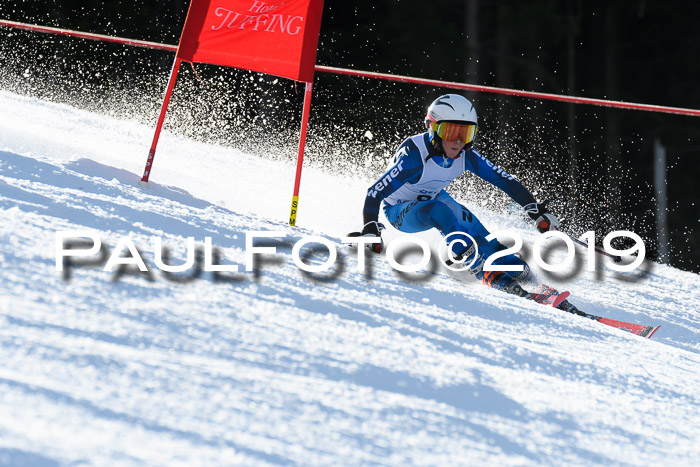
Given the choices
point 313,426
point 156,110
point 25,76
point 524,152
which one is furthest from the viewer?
point 524,152

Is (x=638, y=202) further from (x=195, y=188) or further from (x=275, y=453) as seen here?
(x=275, y=453)

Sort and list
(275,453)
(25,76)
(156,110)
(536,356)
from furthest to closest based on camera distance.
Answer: (25,76) → (156,110) → (536,356) → (275,453)

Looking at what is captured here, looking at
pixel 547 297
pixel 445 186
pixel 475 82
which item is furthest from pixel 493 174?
pixel 475 82

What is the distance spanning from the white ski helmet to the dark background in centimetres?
508

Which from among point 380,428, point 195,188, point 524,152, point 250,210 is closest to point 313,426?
point 380,428

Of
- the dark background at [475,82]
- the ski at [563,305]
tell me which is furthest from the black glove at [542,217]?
the dark background at [475,82]

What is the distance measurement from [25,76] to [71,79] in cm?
75

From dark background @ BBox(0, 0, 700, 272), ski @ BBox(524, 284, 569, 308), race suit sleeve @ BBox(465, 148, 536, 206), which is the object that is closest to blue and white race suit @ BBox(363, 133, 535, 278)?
race suit sleeve @ BBox(465, 148, 536, 206)

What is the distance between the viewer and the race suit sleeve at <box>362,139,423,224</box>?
3850mm

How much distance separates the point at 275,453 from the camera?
1.48 metres

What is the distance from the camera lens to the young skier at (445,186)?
12.3 ft

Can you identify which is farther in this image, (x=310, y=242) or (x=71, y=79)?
(x=71, y=79)

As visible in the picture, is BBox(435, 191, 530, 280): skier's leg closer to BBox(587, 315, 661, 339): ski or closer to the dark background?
BBox(587, 315, 661, 339): ski

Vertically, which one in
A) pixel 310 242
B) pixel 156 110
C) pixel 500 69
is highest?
pixel 500 69
